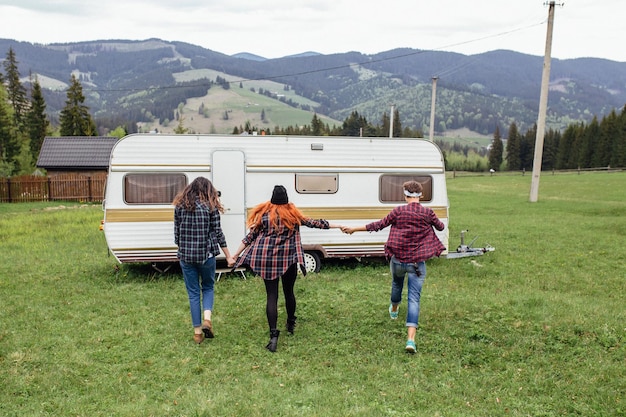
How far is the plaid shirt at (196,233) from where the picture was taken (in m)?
6.20

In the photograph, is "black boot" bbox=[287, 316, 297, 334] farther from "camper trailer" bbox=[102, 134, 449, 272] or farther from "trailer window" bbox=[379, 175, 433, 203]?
"trailer window" bbox=[379, 175, 433, 203]

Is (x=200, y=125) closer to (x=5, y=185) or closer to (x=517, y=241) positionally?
(x=5, y=185)

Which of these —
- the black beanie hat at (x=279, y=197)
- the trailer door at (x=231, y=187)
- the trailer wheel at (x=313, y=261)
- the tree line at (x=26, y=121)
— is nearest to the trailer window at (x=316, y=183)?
the trailer door at (x=231, y=187)

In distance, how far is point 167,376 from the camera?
5637 millimetres

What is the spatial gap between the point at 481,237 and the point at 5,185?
96.1 feet

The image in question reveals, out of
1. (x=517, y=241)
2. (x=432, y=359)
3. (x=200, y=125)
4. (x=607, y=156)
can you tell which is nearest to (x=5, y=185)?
(x=517, y=241)

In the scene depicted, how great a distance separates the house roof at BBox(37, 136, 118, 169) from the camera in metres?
35.7

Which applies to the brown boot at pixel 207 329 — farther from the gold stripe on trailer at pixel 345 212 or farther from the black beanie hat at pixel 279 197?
the gold stripe on trailer at pixel 345 212

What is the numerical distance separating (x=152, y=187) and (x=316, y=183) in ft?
11.2

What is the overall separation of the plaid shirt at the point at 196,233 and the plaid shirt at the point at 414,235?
7.31 ft

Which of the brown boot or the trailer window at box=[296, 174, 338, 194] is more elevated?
the trailer window at box=[296, 174, 338, 194]

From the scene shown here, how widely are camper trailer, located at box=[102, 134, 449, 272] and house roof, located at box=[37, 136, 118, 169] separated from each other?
27171 millimetres

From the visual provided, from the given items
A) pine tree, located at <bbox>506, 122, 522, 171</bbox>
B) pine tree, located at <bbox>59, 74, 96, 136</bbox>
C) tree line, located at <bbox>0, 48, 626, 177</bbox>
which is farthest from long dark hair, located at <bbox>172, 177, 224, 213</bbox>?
pine tree, located at <bbox>506, 122, 522, 171</bbox>

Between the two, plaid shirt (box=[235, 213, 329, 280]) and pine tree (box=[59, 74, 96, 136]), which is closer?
plaid shirt (box=[235, 213, 329, 280])
